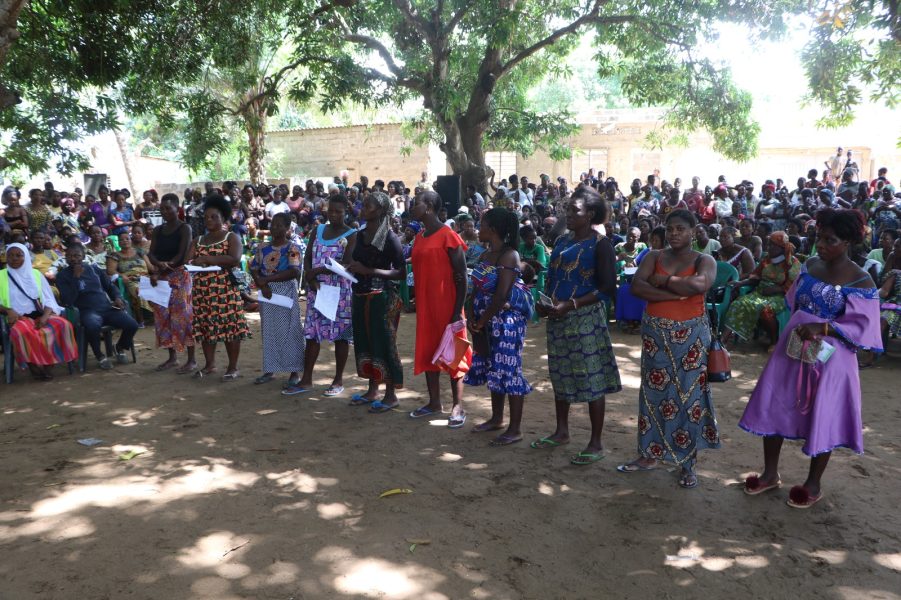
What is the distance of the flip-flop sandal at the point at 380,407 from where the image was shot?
18.5ft

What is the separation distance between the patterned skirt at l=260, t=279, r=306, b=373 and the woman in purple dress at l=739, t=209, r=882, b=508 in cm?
387

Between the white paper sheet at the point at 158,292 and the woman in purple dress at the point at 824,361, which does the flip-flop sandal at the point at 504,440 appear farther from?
the white paper sheet at the point at 158,292

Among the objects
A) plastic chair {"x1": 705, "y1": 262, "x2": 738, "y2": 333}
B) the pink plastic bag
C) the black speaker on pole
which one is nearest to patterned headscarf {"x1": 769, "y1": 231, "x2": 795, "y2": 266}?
plastic chair {"x1": 705, "y1": 262, "x2": 738, "y2": 333}

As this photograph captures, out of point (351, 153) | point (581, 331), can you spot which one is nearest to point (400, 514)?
point (581, 331)

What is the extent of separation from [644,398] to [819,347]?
0.98 meters

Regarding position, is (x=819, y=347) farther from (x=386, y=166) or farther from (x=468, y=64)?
(x=386, y=166)

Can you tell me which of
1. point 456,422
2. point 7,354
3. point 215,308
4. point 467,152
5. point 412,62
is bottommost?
point 456,422

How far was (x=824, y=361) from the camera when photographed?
143 inches

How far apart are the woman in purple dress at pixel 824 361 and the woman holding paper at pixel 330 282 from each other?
A: 3.25 metres

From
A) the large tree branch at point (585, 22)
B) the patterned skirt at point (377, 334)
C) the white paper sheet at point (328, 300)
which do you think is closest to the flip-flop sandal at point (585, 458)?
the patterned skirt at point (377, 334)

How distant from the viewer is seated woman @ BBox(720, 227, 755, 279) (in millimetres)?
8117

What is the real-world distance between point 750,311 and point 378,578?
19.4 feet

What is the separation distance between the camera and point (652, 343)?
4035 millimetres

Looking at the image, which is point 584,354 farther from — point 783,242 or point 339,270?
point 783,242
